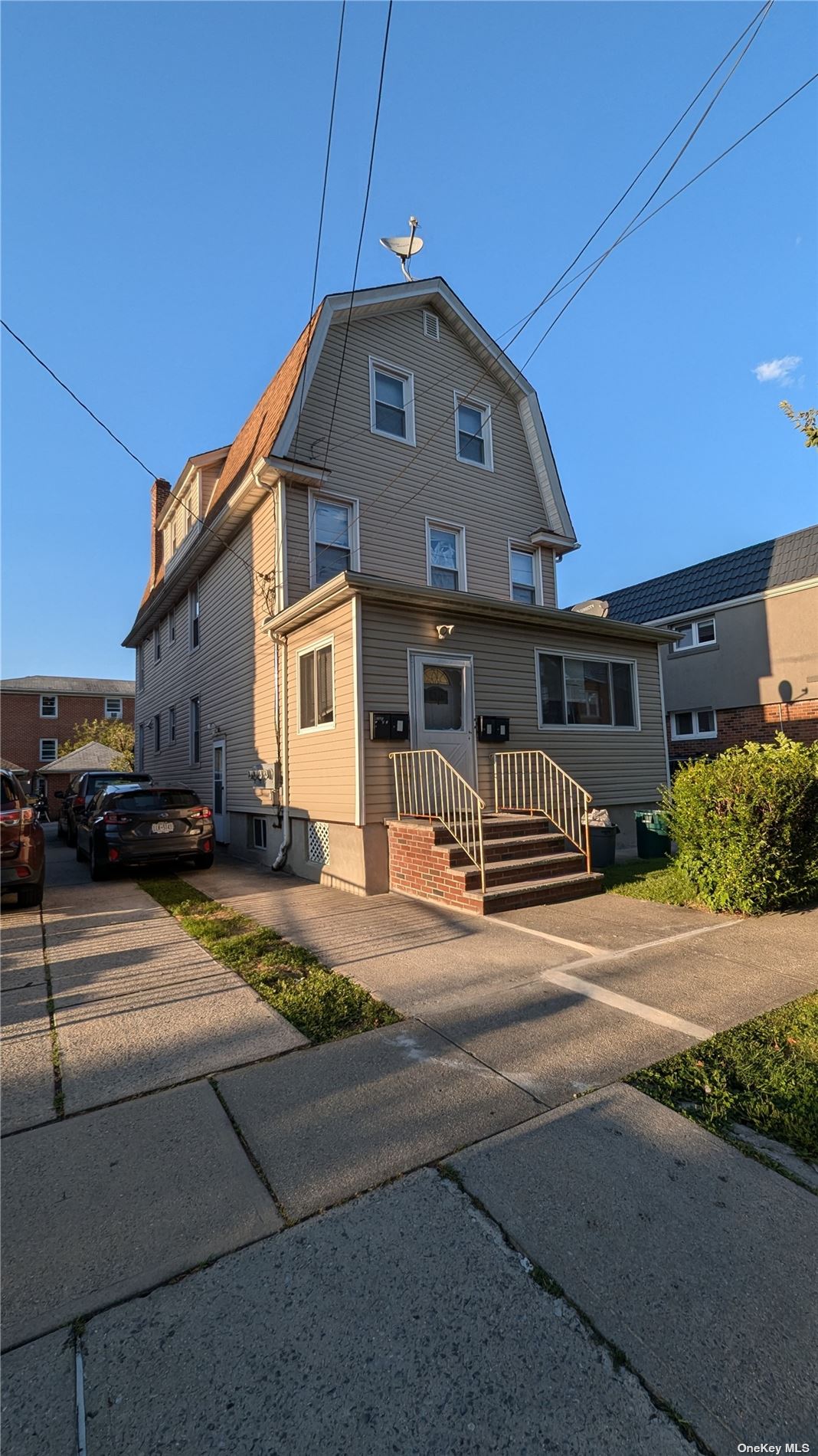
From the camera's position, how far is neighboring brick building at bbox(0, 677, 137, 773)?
38094mm

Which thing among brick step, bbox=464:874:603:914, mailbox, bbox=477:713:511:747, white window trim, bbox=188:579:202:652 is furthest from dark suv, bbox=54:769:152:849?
brick step, bbox=464:874:603:914

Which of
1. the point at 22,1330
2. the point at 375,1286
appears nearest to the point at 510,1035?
A: the point at 375,1286

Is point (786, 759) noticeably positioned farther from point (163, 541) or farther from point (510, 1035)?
point (163, 541)

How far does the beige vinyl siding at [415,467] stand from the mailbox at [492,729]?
2130mm

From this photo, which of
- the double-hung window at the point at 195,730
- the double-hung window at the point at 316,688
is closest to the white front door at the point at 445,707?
the double-hung window at the point at 316,688

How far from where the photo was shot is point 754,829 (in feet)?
19.7

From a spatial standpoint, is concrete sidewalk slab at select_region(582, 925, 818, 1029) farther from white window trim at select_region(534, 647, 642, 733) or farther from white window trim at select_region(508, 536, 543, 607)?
white window trim at select_region(508, 536, 543, 607)

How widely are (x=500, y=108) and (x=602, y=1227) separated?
1052 cm

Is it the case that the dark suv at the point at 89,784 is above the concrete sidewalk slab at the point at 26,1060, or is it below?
above

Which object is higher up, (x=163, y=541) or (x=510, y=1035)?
(x=163, y=541)

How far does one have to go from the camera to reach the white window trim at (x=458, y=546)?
11.9m

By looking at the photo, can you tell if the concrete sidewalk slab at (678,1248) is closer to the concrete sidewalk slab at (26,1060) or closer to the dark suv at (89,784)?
the concrete sidewalk slab at (26,1060)

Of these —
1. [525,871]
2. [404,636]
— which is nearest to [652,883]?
[525,871]

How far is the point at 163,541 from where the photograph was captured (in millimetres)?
18703
